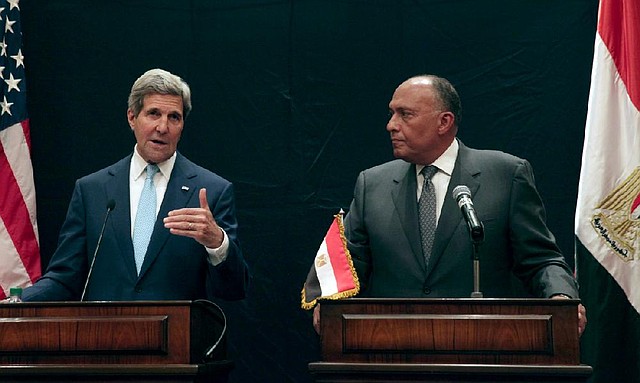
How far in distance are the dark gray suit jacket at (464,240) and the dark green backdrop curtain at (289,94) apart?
Answer: 2.91 ft

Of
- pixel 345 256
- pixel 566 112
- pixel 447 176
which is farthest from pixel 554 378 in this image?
pixel 566 112

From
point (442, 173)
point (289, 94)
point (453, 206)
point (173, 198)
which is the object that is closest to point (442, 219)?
point (453, 206)

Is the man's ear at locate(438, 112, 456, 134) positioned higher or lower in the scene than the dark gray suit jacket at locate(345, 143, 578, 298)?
higher

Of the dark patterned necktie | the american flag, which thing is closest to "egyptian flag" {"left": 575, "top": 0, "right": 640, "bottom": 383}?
the dark patterned necktie

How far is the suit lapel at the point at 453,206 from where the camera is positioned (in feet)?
11.2

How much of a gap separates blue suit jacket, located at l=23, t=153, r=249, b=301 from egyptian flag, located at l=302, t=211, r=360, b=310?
340 mm

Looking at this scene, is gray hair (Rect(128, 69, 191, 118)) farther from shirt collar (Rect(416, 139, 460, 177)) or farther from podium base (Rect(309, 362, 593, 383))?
podium base (Rect(309, 362, 593, 383))

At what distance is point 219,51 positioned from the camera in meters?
4.72

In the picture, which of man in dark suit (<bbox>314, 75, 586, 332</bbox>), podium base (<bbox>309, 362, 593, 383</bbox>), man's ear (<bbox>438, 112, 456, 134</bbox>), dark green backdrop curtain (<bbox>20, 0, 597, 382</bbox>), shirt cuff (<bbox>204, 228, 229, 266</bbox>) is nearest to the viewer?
podium base (<bbox>309, 362, 593, 383</bbox>)

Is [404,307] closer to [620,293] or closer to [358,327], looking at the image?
[358,327]

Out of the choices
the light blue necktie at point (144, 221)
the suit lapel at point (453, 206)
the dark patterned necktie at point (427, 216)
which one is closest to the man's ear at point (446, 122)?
the suit lapel at point (453, 206)

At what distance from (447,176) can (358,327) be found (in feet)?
3.64

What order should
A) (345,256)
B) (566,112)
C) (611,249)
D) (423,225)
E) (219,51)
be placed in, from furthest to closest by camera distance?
(219,51) → (566,112) → (611,249) → (423,225) → (345,256)

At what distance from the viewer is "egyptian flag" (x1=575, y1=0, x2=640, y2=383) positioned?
4051mm
